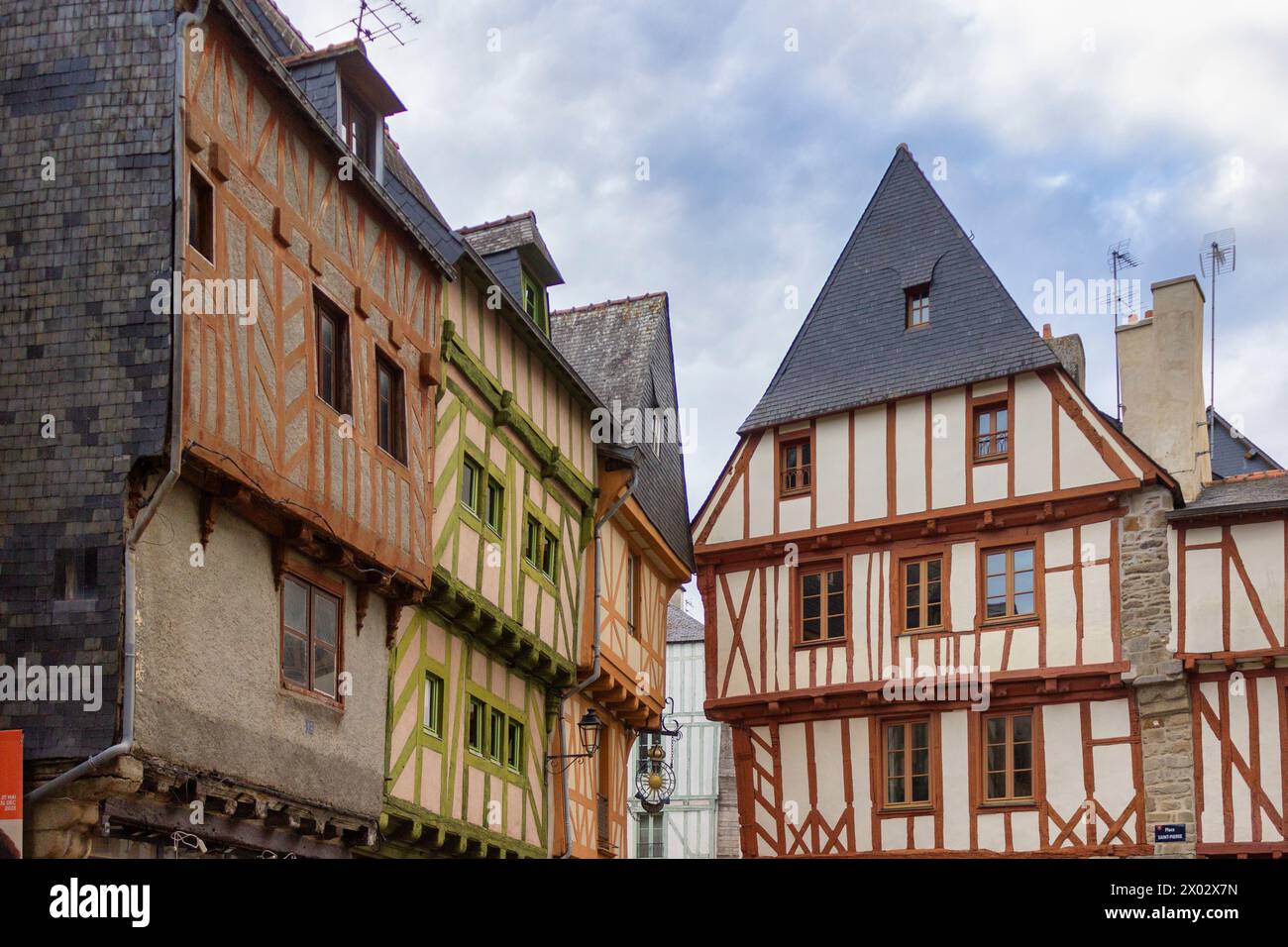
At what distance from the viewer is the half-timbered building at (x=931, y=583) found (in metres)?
19.5

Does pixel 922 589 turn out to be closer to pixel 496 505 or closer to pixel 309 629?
pixel 496 505

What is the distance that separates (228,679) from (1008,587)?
40.0 ft

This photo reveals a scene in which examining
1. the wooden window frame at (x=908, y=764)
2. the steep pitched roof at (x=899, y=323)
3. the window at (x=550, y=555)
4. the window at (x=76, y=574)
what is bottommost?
the wooden window frame at (x=908, y=764)

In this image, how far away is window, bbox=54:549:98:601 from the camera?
952cm

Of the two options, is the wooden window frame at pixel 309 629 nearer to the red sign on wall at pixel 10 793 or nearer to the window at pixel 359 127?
the red sign on wall at pixel 10 793

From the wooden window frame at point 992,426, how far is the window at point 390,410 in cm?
983

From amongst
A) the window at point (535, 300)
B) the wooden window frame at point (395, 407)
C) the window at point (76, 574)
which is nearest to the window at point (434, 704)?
the wooden window frame at point (395, 407)

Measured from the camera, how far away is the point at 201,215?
10.5 m

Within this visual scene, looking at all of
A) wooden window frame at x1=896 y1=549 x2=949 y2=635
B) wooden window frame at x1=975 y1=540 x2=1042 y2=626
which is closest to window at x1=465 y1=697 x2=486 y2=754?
wooden window frame at x1=896 y1=549 x2=949 y2=635

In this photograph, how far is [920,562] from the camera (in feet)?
68.8

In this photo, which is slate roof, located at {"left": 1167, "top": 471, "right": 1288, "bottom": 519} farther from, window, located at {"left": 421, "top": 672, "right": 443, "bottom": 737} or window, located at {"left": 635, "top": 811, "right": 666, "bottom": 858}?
window, located at {"left": 635, "top": 811, "right": 666, "bottom": 858}

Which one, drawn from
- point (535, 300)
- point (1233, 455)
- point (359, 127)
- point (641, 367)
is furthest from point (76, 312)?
point (1233, 455)

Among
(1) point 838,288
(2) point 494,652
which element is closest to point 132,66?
(2) point 494,652
